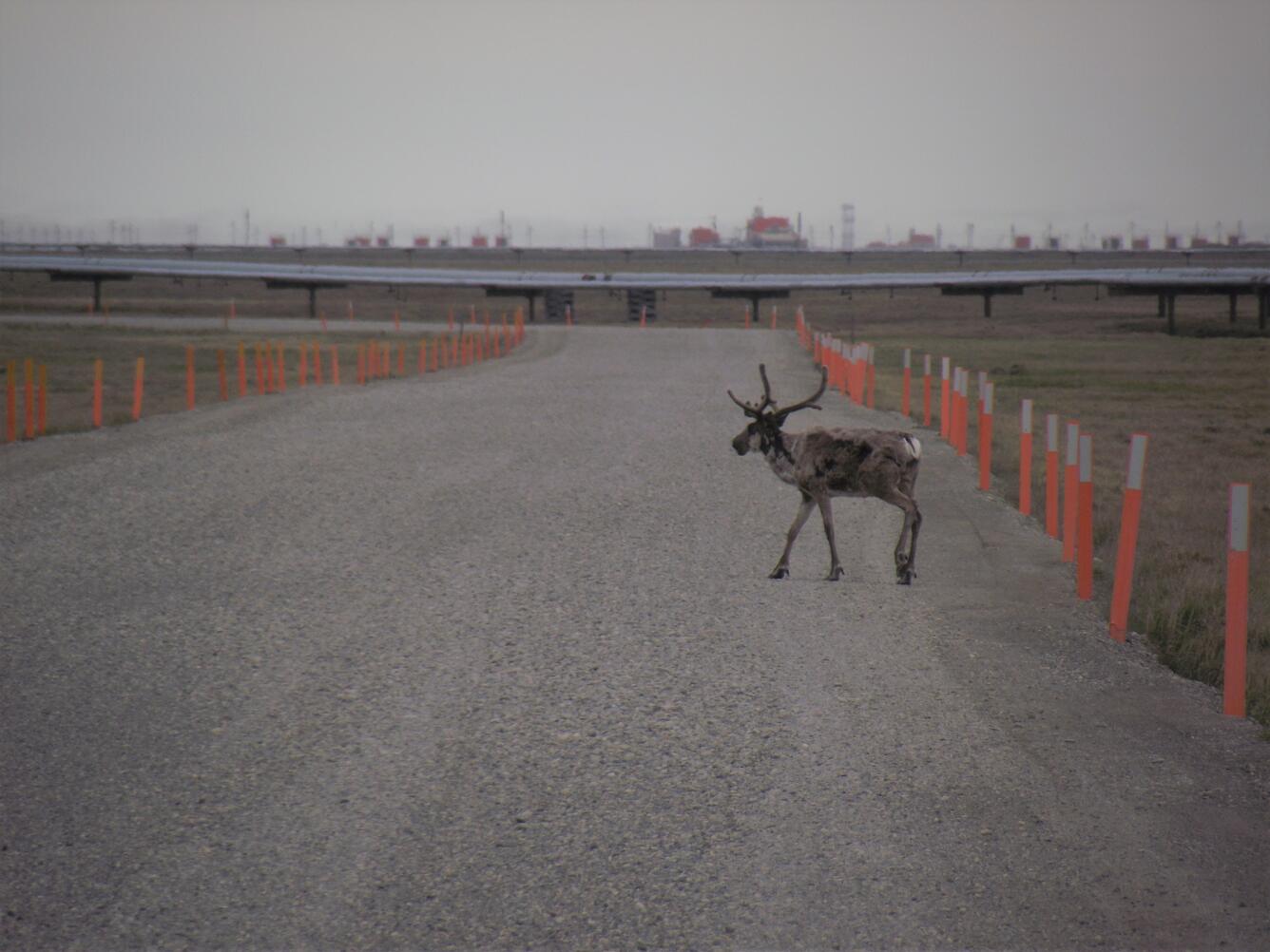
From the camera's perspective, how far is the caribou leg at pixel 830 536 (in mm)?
10258

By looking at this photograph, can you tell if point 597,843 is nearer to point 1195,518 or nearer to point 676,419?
point 1195,518

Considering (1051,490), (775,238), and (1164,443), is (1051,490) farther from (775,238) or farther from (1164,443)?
(775,238)

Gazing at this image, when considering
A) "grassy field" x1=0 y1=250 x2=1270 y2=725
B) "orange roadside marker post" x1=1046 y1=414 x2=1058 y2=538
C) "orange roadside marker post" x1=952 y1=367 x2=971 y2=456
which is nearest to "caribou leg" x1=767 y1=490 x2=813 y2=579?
"grassy field" x1=0 y1=250 x2=1270 y2=725

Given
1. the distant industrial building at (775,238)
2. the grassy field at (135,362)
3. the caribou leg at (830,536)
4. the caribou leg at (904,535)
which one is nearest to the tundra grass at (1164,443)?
the caribou leg at (904,535)

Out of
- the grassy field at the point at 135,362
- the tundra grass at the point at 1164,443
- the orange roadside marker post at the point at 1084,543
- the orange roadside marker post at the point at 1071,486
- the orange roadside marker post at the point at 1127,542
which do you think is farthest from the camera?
the grassy field at the point at 135,362

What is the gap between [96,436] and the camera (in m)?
21.8

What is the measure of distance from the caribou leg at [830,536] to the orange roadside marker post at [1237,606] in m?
3.16

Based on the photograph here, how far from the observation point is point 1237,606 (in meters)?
7.59

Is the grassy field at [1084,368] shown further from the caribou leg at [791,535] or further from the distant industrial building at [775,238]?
the distant industrial building at [775,238]

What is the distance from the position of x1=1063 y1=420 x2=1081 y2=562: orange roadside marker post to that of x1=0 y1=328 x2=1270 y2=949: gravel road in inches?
10.8

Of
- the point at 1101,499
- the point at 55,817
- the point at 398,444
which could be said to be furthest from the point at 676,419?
the point at 55,817

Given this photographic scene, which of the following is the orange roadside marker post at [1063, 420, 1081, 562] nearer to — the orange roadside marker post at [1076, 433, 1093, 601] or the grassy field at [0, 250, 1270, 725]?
the orange roadside marker post at [1076, 433, 1093, 601]

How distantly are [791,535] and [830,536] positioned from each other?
12.3 inches

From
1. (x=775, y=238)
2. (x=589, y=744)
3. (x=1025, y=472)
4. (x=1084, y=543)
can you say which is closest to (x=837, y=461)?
(x=1084, y=543)
